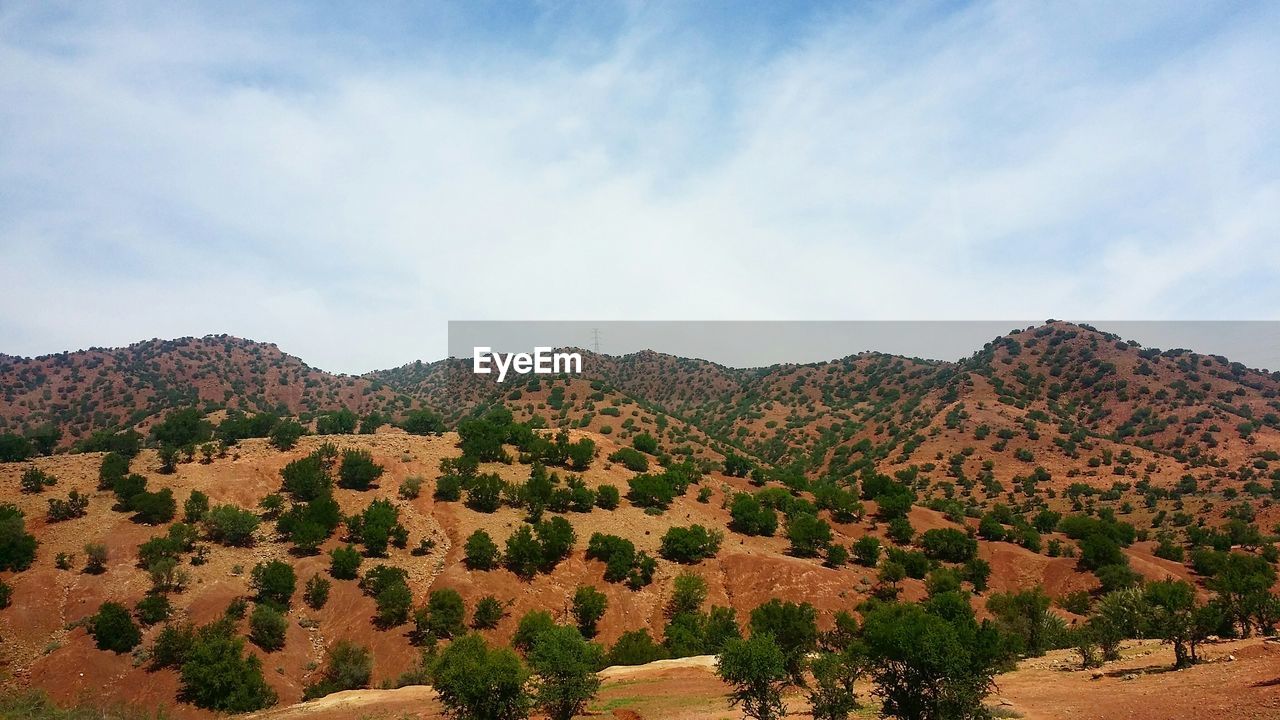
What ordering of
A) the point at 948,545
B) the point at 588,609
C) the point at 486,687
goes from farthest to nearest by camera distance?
the point at 948,545, the point at 588,609, the point at 486,687

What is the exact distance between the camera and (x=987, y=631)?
18.5 m

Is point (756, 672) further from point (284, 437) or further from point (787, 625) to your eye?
point (284, 437)

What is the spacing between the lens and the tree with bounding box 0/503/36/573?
3681cm

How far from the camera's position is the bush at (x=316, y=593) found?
1602 inches

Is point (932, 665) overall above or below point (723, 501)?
above

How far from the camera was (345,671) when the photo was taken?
34.3 m

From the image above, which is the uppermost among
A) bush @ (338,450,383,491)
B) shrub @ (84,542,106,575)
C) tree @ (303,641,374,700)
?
bush @ (338,450,383,491)

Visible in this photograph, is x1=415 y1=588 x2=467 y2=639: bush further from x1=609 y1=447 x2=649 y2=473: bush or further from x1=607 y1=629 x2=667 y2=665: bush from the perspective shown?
x1=609 y1=447 x2=649 y2=473: bush

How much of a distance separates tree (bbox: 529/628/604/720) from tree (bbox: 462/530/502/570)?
2498 centimetres

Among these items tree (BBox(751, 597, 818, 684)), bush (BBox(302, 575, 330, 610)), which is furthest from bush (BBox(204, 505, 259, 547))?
tree (BBox(751, 597, 818, 684))

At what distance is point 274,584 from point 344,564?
470 cm

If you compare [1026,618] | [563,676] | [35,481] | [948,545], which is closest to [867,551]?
[948,545]

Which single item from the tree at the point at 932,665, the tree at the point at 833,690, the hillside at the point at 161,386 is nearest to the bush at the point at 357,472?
the tree at the point at 833,690

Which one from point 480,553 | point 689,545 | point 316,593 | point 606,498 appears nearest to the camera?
point 316,593
